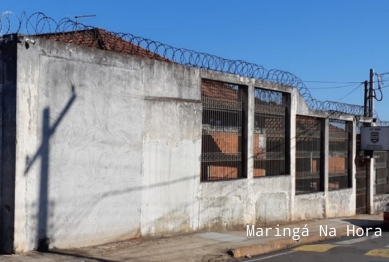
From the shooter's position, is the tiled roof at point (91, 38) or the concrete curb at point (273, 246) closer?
the concrete curb at point (273, 246)

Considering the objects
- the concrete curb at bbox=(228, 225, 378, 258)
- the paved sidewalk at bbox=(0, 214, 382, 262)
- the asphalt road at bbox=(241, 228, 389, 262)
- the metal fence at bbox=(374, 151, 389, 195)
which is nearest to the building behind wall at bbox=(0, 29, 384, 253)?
the paved sidewalk at bbox=(0, 214, 382, 262)

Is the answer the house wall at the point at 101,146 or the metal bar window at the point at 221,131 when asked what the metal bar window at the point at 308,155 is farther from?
the house wall at the point at 101,146

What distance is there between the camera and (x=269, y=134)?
55.6 feet

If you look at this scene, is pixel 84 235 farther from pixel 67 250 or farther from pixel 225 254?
pixel 225 254

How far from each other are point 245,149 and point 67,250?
21.7ft

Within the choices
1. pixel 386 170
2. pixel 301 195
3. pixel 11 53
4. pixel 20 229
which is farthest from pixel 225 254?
pixel 386 170

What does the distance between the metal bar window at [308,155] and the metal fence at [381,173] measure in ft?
17.0

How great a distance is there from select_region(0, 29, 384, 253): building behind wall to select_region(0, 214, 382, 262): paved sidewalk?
35 centimetres

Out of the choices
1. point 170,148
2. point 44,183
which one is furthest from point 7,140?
point 170,148

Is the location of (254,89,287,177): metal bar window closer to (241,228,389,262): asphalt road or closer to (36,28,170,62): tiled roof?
(241,228,389,262): asphalt road

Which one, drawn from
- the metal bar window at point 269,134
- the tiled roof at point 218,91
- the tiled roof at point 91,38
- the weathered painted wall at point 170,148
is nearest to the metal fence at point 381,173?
the metal bar window at point 269,134

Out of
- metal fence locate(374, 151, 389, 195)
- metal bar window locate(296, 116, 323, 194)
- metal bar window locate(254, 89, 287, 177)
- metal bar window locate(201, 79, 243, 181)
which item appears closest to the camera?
metal bar window locate(201, 79, 243, 181)

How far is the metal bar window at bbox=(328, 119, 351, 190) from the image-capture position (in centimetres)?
2089

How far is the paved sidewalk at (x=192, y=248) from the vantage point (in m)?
10.0
